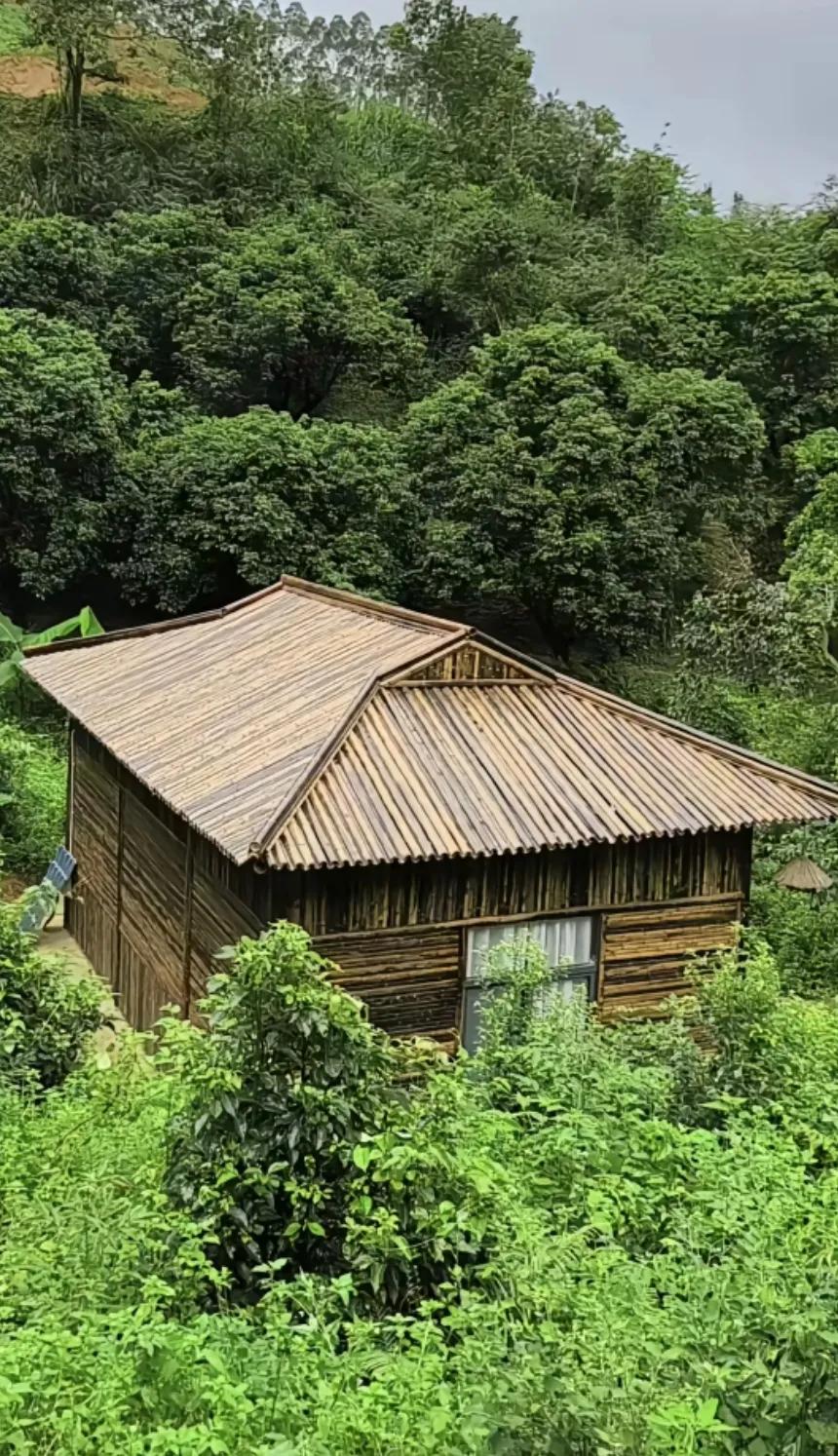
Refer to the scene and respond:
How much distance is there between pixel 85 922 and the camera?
558 inches

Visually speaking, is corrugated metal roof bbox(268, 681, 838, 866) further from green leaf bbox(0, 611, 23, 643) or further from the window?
green leaf bbox(0, 611, 23, 643)

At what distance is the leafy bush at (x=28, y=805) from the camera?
16.8 m

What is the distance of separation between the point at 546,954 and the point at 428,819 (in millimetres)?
1740

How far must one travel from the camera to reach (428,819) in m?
8.90

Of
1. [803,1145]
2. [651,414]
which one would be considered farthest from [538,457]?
[803,1145]

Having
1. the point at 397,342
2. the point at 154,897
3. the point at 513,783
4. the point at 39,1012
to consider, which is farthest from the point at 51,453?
the point at 39,1012

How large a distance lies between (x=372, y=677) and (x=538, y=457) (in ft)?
43.1

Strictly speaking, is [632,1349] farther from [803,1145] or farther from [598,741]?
[598,741]

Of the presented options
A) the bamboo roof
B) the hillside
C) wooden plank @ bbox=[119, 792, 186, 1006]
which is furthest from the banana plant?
the hillside

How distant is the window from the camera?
948 cm

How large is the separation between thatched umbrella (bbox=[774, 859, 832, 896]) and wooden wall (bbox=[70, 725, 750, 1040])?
3116mm

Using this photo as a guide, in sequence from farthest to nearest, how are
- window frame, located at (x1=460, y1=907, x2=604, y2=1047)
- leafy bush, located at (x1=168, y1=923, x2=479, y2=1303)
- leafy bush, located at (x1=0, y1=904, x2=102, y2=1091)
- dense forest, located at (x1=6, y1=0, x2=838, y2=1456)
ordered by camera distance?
window frame, located at (x1=460, y1=907, x2=604, y2=1047) → leafy bush, located at (x1=0, y1=904, x2=102, y2=1091) → leafy bush, located at (x1=168, y1=923, x2=479, y2=1303) → dense forest, located at (x1=6, y1=0, x2=838, y2=1456)

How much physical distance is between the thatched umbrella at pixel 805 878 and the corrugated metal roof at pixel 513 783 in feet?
11.0

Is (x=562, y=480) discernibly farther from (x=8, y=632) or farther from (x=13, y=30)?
(x=13, y=30)
